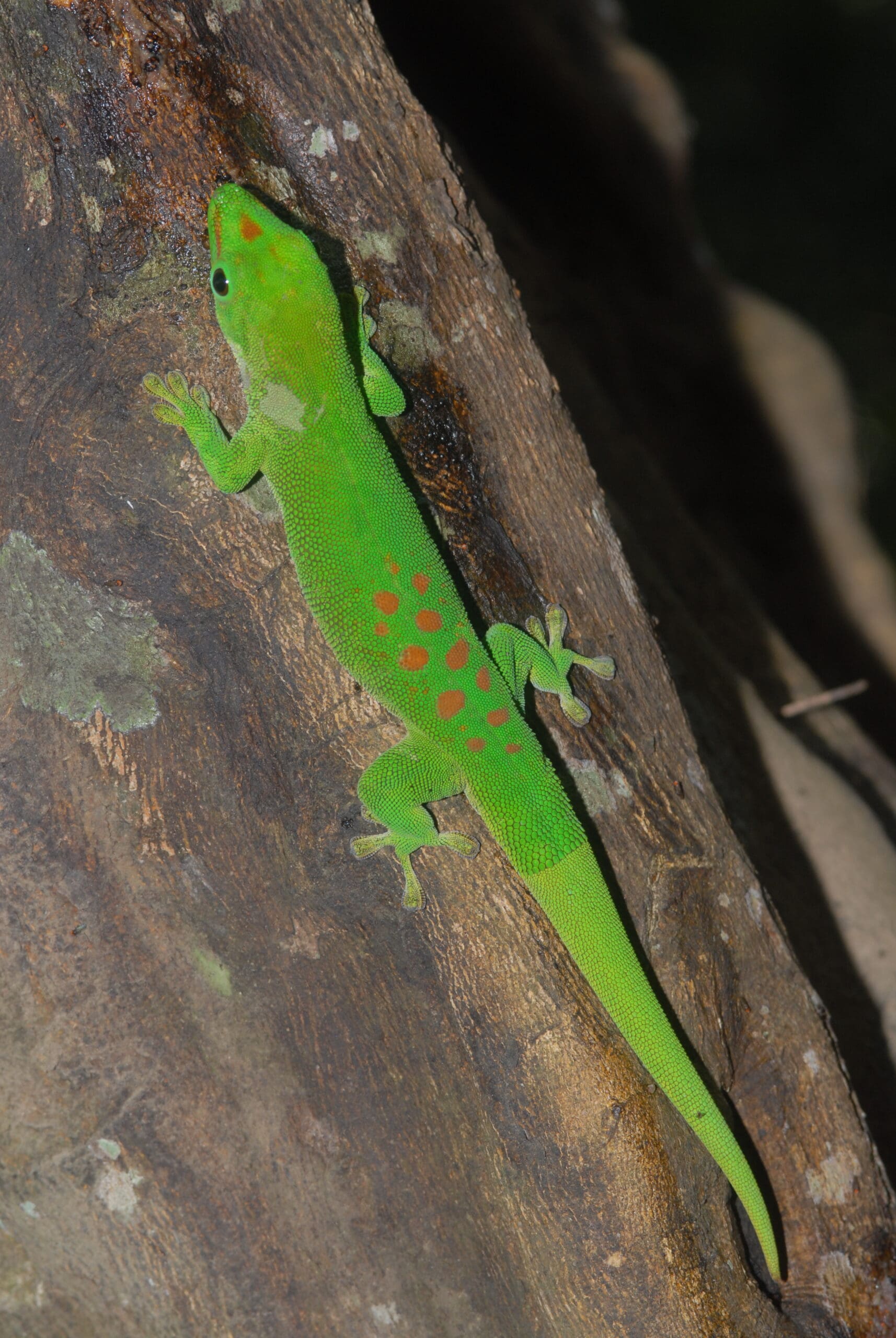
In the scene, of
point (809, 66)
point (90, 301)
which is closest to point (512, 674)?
point (90, 301)

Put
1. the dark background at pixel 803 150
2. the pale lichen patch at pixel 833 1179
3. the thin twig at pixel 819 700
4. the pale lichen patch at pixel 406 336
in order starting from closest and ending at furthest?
the pale lichen patch at pixel 406 336
the pale lichen patch at pixel 833 1179
the thin twig at pixel 819 700
the dark background at pixel 803 150

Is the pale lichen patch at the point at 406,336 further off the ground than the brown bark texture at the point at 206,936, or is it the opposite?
the pale lichen patch at the point at 406,336

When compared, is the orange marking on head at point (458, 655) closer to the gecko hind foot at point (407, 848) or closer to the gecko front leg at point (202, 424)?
the gecko hind foot at point (407, 848)

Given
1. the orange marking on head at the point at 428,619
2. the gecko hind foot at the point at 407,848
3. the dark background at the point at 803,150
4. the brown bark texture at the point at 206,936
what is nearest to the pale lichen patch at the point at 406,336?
the brown bark texture at the point at 206,936

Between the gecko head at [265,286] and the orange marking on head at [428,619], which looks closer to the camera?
the gecko head at [265,286]

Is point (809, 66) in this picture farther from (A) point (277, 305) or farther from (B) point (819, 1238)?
(B) point (819, 1238)


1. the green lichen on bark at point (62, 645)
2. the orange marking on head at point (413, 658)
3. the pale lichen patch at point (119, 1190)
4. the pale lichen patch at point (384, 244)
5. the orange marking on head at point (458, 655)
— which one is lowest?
the pale lichen patch at point (119, 1190)

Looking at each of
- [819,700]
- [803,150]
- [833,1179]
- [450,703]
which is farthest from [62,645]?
[803,150]
